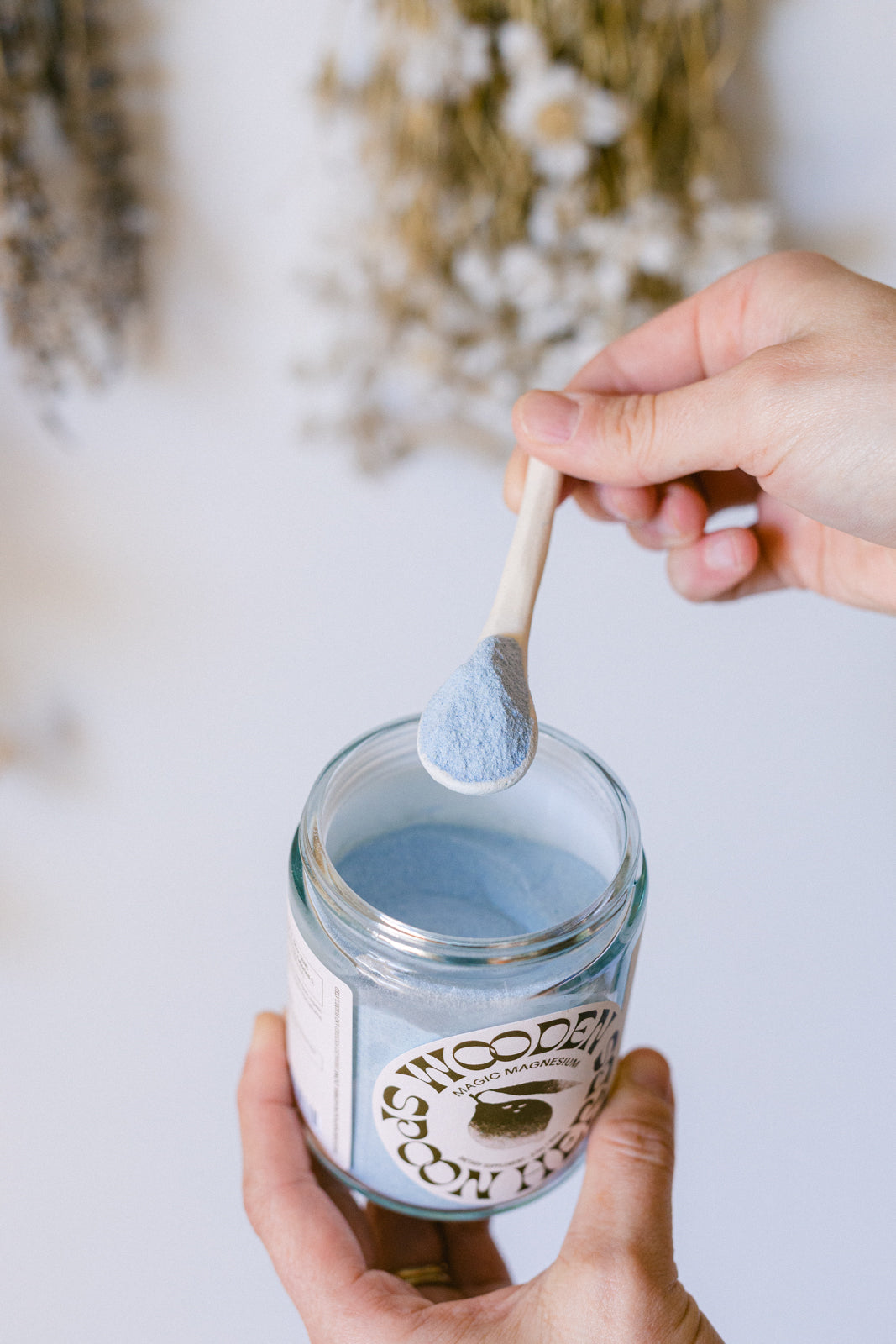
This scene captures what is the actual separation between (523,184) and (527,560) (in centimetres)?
53

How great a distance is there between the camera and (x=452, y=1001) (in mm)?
476

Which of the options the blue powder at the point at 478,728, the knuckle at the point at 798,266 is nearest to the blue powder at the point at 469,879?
the blue powder at the point at 478,728

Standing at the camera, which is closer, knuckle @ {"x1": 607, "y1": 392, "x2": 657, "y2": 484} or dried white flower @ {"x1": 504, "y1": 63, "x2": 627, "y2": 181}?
knuckle @ {"x1": 607, "y1": 392, "x2": 657, "y2": 484}

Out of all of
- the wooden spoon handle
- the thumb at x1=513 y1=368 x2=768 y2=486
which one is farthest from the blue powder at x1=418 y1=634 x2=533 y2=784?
the thumb at x1=513 y1=368 x2=768 y2=486

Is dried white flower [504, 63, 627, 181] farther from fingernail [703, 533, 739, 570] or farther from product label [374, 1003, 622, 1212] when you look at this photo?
product label [374, 1003, 622, 1212]

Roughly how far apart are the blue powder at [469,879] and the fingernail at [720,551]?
0.28 m

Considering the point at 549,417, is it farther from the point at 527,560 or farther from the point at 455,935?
the point at 455,935

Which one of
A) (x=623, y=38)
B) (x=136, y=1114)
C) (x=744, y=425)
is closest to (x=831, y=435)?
(x=744, y=425)

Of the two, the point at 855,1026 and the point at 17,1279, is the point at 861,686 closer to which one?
the point at 855,1026

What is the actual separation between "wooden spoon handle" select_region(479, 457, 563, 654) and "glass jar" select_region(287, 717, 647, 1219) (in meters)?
0.07

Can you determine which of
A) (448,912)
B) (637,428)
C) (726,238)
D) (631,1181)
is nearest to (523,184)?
(726,238)

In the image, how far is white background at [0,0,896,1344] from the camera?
904 millimetres

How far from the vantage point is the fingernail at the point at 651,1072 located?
2.05 feet

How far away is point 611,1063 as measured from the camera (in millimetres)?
561
